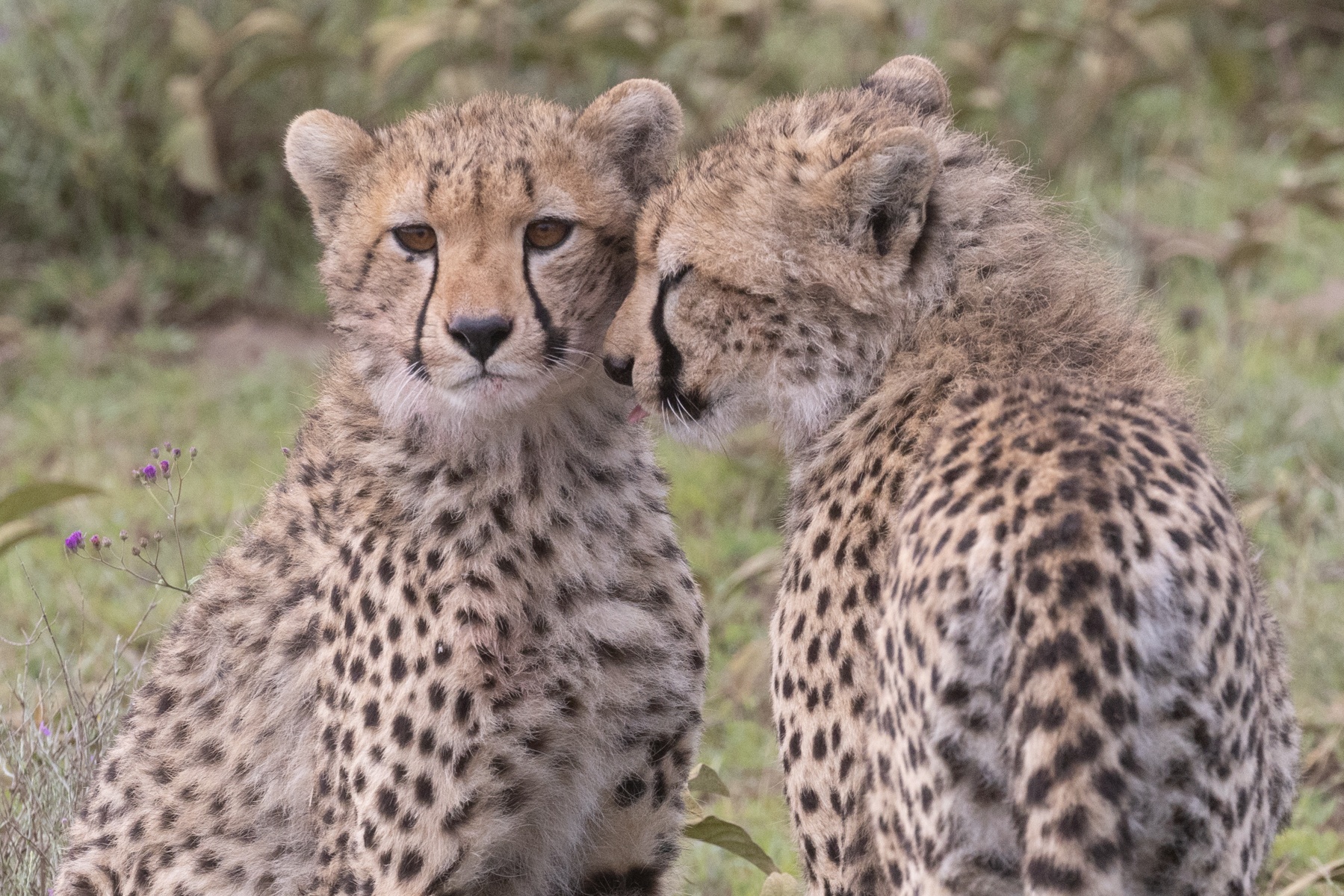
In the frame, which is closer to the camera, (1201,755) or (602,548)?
(1201,755)

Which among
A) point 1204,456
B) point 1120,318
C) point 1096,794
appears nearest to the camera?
point 1096,794

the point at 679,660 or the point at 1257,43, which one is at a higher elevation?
the point at 1257,43

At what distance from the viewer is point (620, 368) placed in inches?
96.3

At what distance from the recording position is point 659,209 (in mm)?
2465

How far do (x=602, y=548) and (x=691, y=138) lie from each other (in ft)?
11.8

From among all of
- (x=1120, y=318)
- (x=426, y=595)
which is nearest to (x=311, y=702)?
(x=426, y=595)

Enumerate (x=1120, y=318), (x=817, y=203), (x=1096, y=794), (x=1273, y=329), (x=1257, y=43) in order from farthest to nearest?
(x=1257, y=43) → (x=1273, y=329) → (x=1120, y=318) → (x=817, y=203) → (x=1096, y=794)

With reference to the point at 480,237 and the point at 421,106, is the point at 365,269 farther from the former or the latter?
the point at 421,106

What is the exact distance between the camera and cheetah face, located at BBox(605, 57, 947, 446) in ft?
7.41

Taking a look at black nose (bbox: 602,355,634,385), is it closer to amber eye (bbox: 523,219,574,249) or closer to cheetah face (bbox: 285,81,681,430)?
cheetah face (bbox: 285,81,681,430)

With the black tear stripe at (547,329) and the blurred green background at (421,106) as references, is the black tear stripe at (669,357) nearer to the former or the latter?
the black tear stripe at (547,329)

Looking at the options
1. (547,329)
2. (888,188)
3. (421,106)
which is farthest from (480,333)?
(421,106)

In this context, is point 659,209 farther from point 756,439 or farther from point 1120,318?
point 756,439

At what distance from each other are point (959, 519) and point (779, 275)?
55 centimetres
